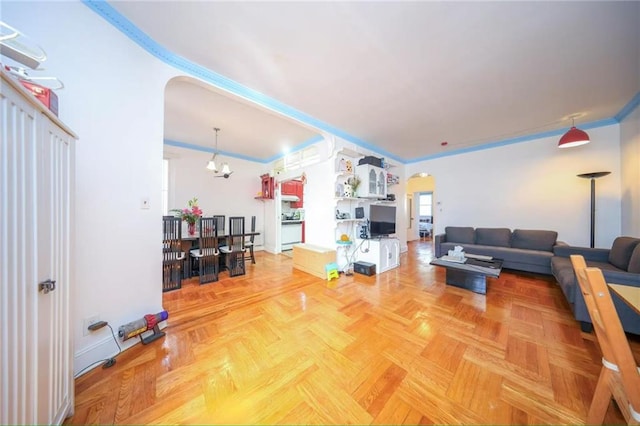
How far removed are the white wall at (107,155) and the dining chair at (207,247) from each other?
1.51m

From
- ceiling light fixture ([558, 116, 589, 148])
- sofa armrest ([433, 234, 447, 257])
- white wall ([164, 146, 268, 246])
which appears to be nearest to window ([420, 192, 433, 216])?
sofa armrest ([433, 234, 447, 257])

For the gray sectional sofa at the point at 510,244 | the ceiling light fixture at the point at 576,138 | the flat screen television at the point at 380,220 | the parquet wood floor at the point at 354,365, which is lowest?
the parquet wood floor at the point at 354,365

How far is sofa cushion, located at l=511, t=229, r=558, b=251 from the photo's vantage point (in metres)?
3.68

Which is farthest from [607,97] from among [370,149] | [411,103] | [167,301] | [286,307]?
[167,301]

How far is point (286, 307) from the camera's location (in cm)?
243

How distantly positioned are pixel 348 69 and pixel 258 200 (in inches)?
178

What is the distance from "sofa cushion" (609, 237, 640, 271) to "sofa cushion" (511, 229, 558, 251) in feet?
2.94

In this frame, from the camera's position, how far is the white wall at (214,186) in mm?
4578

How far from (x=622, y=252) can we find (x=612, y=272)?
1356 mm

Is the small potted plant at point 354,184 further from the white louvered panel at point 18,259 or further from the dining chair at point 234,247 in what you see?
the white louvered panel at point 18,259

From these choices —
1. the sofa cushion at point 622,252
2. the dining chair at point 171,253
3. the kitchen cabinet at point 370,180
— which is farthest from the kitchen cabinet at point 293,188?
the sofa cushion at point 622,252

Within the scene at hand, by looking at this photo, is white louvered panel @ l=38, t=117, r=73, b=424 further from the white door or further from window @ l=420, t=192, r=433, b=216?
window @ l=420, t=192, r=433, b=216

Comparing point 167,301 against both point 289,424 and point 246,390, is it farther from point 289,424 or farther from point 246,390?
point 289,424

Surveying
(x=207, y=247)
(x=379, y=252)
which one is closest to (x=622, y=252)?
(x=379, y=252)
